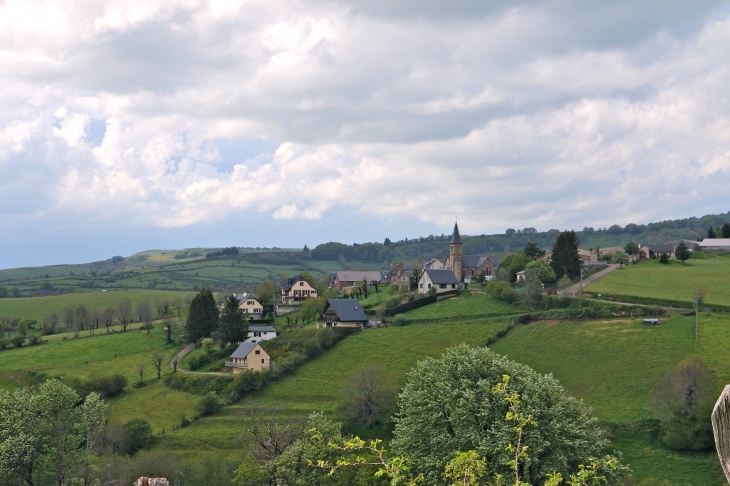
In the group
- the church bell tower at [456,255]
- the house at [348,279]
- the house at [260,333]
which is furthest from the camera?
the house at [348,279]

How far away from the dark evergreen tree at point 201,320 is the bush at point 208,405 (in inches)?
1253

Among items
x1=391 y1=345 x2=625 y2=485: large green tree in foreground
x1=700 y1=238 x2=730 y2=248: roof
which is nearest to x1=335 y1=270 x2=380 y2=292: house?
x1=700 y1=238 x2=730 y2=248: roof

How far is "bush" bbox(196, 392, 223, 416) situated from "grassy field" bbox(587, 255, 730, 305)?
58220 mm

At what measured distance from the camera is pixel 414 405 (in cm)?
3834

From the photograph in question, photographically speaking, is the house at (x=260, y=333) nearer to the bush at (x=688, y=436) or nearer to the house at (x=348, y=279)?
the house at (x=348, y=279)

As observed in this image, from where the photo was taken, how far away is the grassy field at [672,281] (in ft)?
283

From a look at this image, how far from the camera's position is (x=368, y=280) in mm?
145750

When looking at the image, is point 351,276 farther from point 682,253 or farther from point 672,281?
point 682,253

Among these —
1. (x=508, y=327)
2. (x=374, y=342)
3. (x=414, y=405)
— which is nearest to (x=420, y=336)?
(x=374, y=342)

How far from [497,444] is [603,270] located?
9136 cm

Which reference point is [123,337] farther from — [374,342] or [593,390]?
[593,390]

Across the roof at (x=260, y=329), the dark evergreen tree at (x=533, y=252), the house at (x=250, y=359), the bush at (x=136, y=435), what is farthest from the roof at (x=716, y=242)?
the bush at (x=136, y=435)

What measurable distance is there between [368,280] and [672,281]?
69684mm

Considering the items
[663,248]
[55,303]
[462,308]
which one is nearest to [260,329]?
[462,308]
